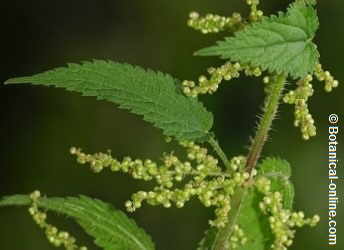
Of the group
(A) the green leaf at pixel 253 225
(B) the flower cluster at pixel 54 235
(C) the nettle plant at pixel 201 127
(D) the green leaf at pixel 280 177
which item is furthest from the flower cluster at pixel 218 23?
Answer: (B) the flower cluster at pixel 54 235

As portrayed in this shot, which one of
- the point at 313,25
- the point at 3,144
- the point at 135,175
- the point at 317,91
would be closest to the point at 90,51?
the point at 3,144

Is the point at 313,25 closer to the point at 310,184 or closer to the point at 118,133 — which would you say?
the point at 310,184

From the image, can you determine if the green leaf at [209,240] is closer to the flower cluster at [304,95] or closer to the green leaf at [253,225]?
the green leaf at [253,225]

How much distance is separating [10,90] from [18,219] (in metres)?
1.38

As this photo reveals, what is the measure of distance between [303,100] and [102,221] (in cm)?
93

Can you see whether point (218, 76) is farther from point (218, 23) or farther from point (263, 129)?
point (263, 129)

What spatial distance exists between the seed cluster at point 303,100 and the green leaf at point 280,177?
0.71ft

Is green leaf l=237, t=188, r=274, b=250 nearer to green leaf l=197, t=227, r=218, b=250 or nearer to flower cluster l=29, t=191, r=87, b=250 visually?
green leaf l=197, t=227, r=218, b=250

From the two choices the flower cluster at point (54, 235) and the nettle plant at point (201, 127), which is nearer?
the nettle plant at point (201, 127)

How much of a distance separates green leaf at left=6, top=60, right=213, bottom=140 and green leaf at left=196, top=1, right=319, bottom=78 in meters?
0.41

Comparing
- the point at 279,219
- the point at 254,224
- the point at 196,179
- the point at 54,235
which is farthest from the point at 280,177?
the point at 54,235

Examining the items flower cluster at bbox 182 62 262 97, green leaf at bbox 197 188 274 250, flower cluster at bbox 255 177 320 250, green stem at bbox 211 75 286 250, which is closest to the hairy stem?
green stem at bbox 211 75 286 250

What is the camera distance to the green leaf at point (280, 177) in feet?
9.89

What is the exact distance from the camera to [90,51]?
7074 mm
